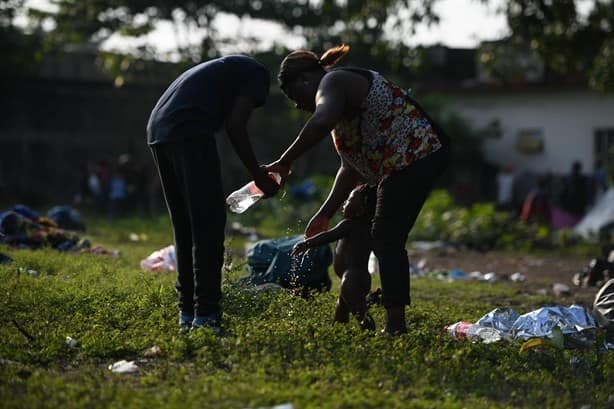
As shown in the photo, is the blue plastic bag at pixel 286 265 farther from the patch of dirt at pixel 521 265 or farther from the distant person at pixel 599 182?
the distant person at pixel 599 182

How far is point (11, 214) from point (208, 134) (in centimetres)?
602

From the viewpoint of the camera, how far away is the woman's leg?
5.30 metres

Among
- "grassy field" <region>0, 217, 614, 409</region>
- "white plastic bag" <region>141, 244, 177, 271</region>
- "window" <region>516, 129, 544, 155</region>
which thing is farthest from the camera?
"window" <region>516, 129, 544, 155</region>

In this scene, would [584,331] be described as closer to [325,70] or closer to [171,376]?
[325,70]

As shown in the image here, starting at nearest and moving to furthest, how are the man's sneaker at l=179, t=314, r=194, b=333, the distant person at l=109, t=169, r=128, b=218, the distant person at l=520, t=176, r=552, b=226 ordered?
the man's sneaker at l=179, t=314, r=194, b=333 < the distant person at l=520, t=176, r=552, b=226 < the distant person at l=109, t=169, r=128, b=218

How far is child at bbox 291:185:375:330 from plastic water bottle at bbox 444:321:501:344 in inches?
27.1

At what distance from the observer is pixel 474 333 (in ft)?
19.1

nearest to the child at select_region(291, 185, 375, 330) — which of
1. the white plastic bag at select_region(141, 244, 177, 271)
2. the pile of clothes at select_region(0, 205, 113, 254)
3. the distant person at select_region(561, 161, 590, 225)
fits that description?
the white plastic bag at select_region(141, 244, 177, 271)

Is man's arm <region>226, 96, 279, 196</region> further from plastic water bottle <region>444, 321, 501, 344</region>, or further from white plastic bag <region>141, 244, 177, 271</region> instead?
white plastic bag <region>141, 244, 177, 271</region>

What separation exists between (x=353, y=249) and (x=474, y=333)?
3.23ft

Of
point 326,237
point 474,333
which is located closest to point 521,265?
point 474,333

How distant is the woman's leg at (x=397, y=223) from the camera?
5.30 meters

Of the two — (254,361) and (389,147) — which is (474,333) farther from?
(254,361)

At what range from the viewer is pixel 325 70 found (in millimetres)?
5426
